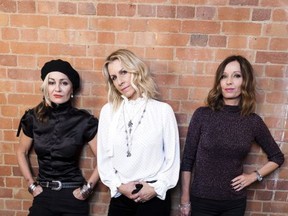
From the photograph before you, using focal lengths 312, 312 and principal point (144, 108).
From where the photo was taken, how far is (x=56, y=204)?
97.4 inches

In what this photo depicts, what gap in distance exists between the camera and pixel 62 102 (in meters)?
2.44

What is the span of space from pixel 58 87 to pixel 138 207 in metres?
1.08

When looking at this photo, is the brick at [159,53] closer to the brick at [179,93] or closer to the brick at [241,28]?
the brick at [179,93]

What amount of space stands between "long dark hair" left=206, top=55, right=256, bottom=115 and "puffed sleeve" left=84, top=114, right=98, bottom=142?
0.92 metres

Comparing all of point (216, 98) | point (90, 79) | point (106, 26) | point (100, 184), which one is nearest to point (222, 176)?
point (216, 98)

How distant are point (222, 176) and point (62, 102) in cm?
135

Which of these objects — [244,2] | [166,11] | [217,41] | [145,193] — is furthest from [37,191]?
[244,2]

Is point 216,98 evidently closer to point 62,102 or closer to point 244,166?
point 244,166

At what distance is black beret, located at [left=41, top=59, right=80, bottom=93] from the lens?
7.86 ft

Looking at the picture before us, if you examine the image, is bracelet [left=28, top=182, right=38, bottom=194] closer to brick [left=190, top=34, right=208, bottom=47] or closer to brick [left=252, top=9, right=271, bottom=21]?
brick [left=190, top=34, right=208, bottom=47]

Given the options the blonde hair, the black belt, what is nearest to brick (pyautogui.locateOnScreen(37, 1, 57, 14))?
the blonde hair

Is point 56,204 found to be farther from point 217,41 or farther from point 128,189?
point 217,41

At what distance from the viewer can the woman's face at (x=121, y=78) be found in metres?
2.27

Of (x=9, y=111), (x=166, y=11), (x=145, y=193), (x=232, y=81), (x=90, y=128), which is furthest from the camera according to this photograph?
(x=9, y=111)
